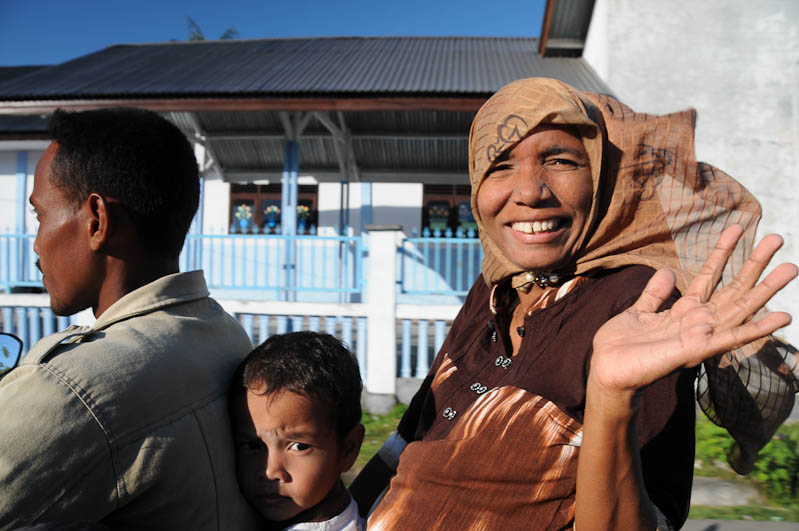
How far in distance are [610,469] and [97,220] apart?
1152 mm

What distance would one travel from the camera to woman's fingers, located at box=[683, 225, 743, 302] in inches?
38.2

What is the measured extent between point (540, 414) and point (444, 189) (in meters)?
10.1

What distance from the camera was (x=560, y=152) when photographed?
1378 mm

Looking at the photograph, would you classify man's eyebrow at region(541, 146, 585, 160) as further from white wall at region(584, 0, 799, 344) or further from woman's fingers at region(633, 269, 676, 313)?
white wall at region(584, 0, 799, 344)

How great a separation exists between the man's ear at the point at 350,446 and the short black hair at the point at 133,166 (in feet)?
2.08

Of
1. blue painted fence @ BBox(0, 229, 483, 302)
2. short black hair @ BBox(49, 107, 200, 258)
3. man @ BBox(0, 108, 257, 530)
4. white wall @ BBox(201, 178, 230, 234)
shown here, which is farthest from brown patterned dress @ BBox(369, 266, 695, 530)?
white wall @ BBox(201, 178, 230, 234)

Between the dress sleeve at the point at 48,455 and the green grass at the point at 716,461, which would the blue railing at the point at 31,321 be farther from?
the dress sleeve at the point at 48,455

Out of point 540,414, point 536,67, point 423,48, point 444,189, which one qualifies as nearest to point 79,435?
point 540,414

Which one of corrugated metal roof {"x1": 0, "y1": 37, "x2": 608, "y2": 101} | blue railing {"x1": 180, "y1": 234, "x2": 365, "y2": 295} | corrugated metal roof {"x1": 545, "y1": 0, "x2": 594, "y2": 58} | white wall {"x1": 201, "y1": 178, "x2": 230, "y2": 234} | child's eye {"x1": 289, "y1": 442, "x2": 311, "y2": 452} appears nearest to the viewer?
child's eye {"x1": 289, "y1": 442, "x2": 311, "y2": 452}

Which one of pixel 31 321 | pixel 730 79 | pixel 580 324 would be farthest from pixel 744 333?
pixel 730 79

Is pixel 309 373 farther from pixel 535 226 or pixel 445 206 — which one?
pixel 445 206

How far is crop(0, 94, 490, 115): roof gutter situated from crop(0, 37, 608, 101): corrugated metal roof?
75mm

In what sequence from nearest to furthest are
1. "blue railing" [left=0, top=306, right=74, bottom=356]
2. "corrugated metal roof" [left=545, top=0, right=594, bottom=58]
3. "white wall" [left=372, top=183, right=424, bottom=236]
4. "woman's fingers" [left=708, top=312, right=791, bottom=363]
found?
"woman's fingers" [left=708, top=312, right=791, bottom=363], "blue railing" [left=0, top=306, right=74, bottom=356], "corrugated metal roof" [left=545, top=0, right=594, bottom=58], "white wall" [left=372, top=183, right=424, bottom=236]

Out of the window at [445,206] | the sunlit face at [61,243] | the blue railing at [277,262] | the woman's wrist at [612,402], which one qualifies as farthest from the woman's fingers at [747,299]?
the window at [445,206]
